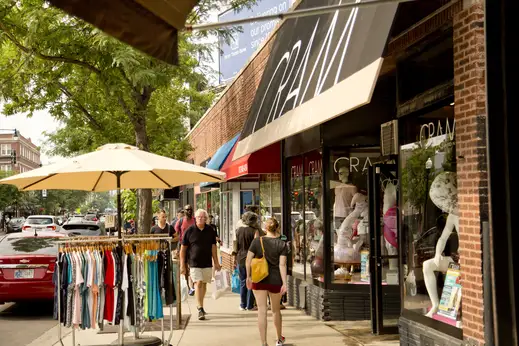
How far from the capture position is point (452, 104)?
20.8 feet

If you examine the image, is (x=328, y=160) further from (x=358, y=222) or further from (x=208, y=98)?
(x=208, y=98)

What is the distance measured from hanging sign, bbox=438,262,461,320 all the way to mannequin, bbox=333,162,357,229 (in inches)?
153

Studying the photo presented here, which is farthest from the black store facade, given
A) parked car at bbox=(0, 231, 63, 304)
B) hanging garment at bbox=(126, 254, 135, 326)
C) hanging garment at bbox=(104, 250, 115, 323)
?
parked car at bbox=(0, 231, 63, 304)

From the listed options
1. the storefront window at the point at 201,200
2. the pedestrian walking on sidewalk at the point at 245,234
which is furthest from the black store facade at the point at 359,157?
the storefront window at the point at 201,200

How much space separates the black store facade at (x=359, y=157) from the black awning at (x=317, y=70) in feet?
0.08

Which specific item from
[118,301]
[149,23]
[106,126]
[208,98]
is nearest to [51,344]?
[118,301]

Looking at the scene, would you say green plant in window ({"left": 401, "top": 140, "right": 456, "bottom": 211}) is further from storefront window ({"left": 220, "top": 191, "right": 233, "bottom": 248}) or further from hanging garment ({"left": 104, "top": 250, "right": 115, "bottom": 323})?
storefront window ({"left": 220, "top": 191, "right": 233, "bottom": 248})

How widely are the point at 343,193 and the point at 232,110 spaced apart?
8.78 m

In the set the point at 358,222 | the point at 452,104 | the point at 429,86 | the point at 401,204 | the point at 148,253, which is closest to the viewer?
the point at 452,104

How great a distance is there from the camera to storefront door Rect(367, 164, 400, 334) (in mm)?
9148

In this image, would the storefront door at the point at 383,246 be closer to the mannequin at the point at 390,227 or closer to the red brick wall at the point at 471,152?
the mannequin at the point at 390,227

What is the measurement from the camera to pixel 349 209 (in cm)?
1048

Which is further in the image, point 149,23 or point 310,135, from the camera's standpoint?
point 310,135

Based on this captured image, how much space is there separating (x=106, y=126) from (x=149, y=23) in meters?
21.4
